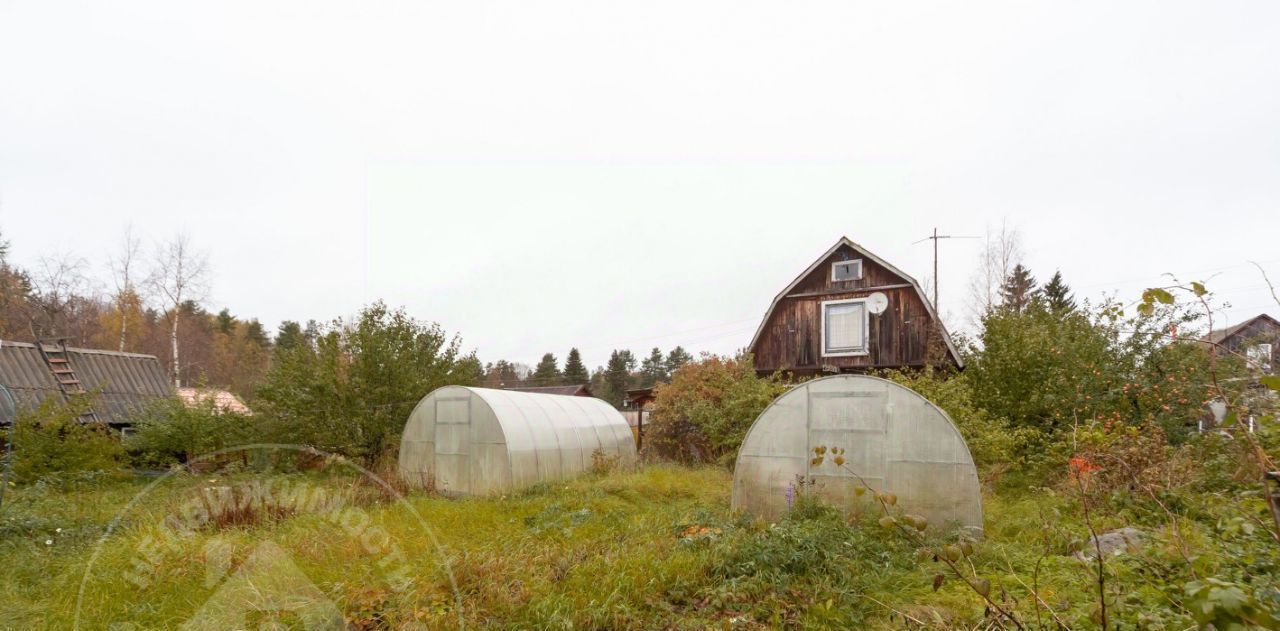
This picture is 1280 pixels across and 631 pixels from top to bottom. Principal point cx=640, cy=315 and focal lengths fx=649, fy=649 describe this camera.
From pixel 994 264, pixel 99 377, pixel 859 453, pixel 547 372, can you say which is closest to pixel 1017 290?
pixel 994 264

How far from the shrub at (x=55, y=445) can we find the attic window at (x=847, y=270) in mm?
17575

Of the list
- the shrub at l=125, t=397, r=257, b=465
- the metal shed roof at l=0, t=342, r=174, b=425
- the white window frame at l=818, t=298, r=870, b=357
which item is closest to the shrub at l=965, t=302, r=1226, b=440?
the white window frame at l=818, t=298, r=870, b=357

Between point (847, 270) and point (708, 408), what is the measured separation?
6.06m

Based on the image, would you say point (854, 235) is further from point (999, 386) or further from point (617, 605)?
point (617, 605)

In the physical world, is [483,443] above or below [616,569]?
above

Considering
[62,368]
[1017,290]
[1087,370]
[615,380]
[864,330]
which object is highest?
[1017,290]

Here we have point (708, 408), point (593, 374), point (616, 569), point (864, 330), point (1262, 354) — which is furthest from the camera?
point (593, 374)

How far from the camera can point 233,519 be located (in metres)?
7.86

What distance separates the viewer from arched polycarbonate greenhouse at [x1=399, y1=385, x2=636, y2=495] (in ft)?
39.3

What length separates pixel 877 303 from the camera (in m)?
18.1

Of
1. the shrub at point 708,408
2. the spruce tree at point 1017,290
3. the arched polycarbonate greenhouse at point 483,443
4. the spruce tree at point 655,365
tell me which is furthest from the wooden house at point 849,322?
the spruce tree at point 655,365

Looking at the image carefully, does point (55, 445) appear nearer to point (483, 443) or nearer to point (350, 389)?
point (350, 389)

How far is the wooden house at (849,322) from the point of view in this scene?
57.4ft

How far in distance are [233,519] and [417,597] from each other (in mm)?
4181
